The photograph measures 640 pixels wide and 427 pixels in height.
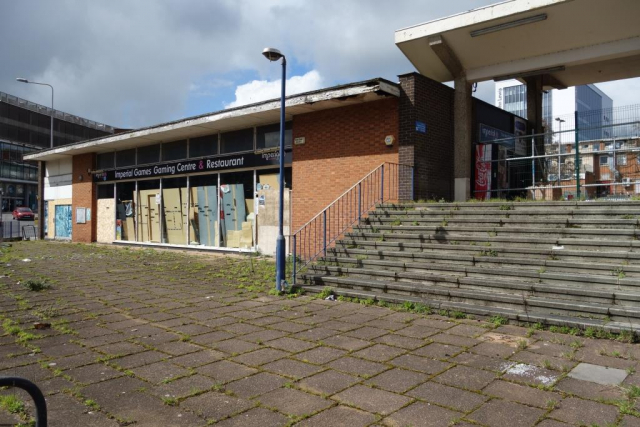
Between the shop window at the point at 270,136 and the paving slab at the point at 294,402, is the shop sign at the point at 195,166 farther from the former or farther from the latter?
the paving slab at the point at 294,402

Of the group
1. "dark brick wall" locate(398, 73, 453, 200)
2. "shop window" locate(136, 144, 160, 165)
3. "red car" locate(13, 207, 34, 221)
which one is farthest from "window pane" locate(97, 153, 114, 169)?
"red car" locate(13, 207, 34, 221)

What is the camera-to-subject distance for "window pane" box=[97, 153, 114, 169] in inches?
838

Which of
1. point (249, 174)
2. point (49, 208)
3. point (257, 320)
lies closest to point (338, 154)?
point (249, 174)

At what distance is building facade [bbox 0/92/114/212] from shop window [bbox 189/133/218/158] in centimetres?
5414

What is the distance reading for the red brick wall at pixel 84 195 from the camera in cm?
2200

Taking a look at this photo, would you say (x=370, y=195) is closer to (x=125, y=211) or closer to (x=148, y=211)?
(x=148, y=211)

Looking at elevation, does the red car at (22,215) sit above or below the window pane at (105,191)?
below

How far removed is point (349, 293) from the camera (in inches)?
314

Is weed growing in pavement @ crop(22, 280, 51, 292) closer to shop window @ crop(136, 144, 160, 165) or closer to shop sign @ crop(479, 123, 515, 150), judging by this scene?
shop window @ crop(136, 144, 160, 165)

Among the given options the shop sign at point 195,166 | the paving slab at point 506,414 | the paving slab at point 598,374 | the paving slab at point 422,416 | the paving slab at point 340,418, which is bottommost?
the paving slab at point 340,418

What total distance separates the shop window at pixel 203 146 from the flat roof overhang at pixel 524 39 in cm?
705

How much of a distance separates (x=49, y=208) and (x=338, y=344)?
24.7 metres

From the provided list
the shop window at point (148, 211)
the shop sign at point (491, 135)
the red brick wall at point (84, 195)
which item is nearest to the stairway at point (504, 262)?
the shop sign at point (491, 135)

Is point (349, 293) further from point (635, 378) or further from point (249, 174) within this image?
point (249, 174)
